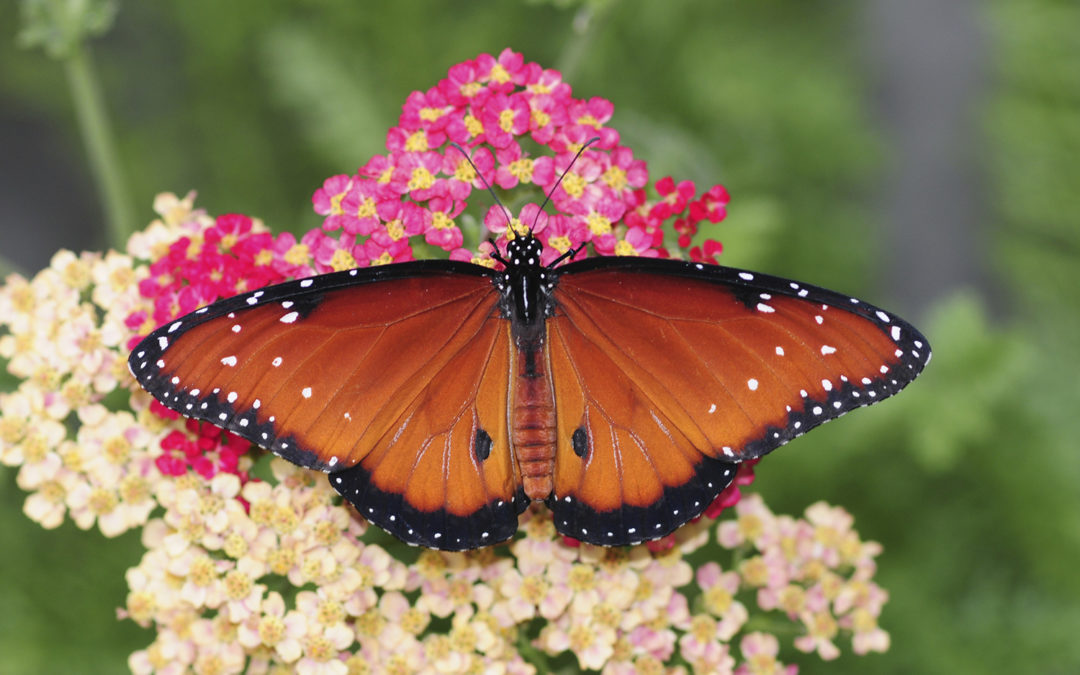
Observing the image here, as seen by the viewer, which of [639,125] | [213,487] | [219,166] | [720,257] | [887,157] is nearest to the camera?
[213,487]

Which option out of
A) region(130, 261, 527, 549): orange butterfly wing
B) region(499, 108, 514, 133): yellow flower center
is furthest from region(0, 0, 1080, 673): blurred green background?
region(130, 261, 527, 549): orange butterfly wing

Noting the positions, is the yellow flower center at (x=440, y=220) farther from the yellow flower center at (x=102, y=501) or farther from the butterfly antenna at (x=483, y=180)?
the yellow flower center at (x=102, y=501)

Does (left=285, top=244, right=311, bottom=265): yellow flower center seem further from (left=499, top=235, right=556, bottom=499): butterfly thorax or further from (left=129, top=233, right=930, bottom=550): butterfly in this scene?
(left=499, top=235, right=556, bottom=499): butterfly thorax

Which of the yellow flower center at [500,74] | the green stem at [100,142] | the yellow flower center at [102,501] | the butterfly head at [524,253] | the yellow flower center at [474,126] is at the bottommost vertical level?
the yellow flower center at [102,501]

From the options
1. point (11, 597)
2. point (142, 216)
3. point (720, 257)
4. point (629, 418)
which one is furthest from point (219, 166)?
point (629, 418)

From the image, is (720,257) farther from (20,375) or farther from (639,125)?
(20,375)

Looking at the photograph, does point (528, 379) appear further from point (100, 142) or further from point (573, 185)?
point (100, 142)

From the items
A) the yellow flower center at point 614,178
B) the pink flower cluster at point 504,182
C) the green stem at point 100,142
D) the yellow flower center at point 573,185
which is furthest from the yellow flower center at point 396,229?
the green stem at point 100,142

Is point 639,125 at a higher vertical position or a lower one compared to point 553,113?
higher
